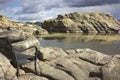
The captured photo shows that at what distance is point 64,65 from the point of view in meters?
17.0

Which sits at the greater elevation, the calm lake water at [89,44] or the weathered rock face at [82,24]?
the calm lake water at [89,44]

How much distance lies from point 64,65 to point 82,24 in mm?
112426

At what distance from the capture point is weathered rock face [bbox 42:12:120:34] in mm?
122812

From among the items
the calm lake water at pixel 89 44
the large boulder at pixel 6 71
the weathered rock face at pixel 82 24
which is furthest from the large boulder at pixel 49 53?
the weathered rock face at pixel 82 24

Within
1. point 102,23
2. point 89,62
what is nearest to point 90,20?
point 102,23

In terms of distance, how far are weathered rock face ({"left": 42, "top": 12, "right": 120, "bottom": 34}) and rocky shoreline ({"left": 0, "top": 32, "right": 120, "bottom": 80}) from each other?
100333 mm

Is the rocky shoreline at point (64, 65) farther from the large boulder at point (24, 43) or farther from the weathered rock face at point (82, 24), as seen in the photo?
the weathered rock face at point (82, 24)

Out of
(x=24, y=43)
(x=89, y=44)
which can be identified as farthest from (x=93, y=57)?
(x=89, y=44)

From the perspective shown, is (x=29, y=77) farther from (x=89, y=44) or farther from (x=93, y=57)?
(x=89, y=44)

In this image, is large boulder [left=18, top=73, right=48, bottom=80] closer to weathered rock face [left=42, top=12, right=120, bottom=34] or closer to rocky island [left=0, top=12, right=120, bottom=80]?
rocky island [left=0, top=12, right=120, bottom=80]

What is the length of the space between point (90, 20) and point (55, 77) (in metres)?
119

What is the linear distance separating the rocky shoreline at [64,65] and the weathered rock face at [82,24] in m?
100

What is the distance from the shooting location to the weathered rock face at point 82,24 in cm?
12281

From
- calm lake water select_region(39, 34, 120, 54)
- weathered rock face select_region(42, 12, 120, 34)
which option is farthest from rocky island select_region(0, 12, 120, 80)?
weathered rock face select_region(42, 12, 120, 34)
